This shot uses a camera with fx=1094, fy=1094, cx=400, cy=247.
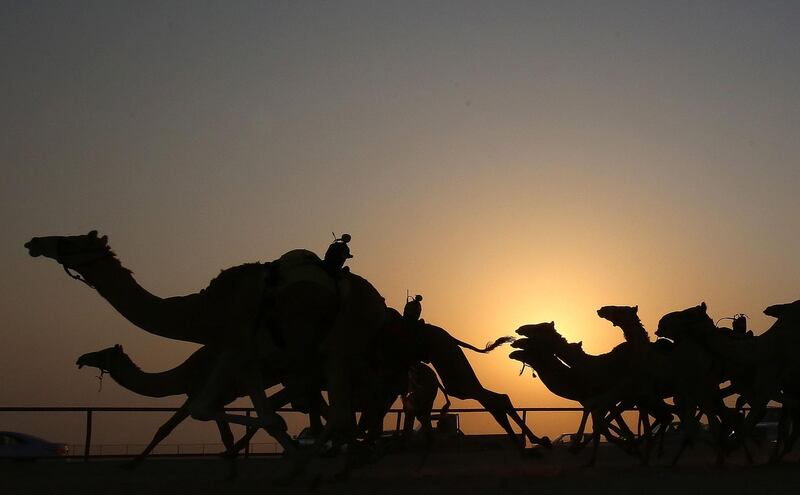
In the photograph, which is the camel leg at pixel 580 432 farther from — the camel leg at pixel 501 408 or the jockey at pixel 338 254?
the jockey at pixel 338 254

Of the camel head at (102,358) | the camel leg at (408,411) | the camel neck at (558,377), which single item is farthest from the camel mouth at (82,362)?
the camel neck at (558,377)

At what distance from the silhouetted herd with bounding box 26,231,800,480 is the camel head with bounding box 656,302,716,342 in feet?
0.08

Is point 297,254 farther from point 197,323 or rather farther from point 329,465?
point 329,465

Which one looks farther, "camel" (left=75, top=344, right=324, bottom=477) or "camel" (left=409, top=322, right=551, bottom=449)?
"camel" (left=409, top=322, right=551, bottom=449)

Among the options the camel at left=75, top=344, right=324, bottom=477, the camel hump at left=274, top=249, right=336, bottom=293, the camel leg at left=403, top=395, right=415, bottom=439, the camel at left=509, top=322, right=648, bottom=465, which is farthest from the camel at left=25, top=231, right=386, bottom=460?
the camel at left=509, top=322, right=648, bottom=465

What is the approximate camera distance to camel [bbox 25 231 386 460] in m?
13.1

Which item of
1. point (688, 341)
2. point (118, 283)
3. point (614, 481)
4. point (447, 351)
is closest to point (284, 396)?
point (447, 351)

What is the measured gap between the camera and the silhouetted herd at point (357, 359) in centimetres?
1318

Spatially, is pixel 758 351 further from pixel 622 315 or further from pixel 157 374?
pixel 157 374

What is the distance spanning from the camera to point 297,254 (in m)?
13.7

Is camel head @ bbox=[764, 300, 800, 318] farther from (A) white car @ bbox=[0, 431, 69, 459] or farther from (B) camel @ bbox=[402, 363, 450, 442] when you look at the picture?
(A) white car @ bbox=[0, 431, 69, 459]

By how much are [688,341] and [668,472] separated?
4.13 m

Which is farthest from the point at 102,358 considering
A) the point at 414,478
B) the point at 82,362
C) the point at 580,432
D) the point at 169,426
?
the point at 580,432

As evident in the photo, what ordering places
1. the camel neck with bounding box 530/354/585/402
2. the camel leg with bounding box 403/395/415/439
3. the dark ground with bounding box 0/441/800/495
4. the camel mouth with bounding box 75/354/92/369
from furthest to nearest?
1. the camel neck with bounding box 530/354/585/402
2. the camel leg with bounding box 403/395/415/439
3. the camel mouth with bounding box 75/354/92/369
4. the dark ground with bounding box 0/441/800/495
